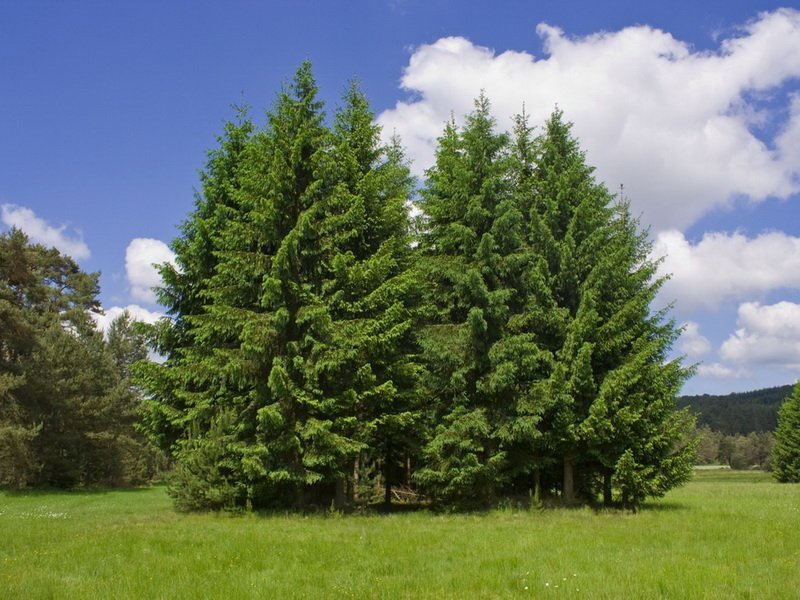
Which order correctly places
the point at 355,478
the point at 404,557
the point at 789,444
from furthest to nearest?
1. the point at 789,444
2. the point at 355,478
3. the point at 404,557

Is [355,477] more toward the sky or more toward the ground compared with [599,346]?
more toward the ground

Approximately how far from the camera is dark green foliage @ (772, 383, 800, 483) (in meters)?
50.3

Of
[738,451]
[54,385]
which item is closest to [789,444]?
[54,385]

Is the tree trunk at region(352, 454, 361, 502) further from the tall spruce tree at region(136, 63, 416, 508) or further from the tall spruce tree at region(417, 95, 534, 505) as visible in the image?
the tall spruce tree at region(417, 95, 534, 505)

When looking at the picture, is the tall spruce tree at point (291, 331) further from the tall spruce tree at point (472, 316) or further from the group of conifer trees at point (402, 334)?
the tall spruce tree at point (472, 316)

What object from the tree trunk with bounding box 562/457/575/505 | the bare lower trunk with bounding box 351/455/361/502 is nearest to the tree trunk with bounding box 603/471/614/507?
the tree trunk with bounding box 562/457/575/505

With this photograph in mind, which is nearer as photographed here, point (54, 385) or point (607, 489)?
point (607, 489)

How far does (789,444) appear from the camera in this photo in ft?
167

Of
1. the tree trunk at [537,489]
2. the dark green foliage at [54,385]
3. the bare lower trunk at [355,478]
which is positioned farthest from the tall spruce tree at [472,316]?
the dark green foliage at [54,385]

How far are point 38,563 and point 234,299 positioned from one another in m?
10.6

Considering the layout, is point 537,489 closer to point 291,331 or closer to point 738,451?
point 291,331

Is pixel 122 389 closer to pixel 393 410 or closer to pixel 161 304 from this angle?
pixel 161 304

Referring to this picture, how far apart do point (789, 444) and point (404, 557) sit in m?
53.4

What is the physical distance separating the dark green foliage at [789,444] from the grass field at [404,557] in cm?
4084
